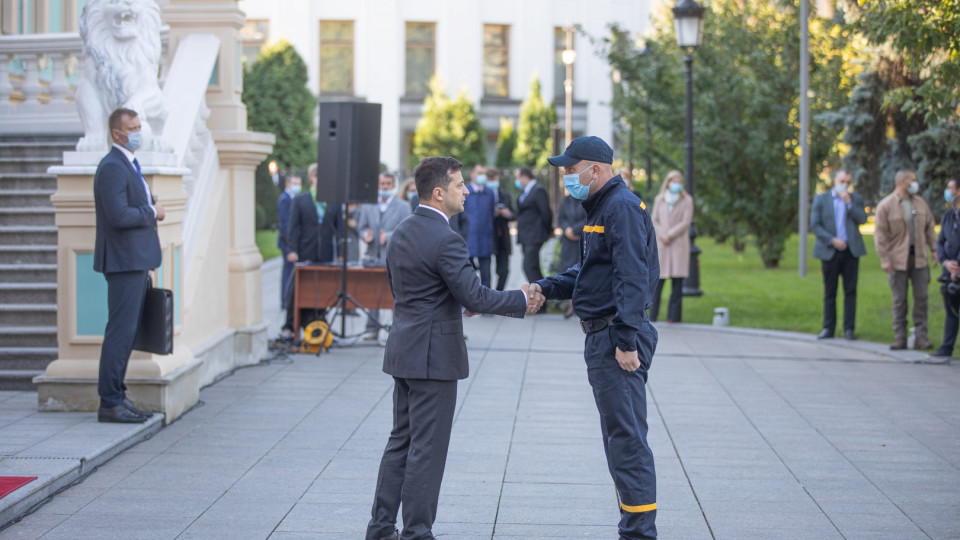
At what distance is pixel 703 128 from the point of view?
72.8 feet

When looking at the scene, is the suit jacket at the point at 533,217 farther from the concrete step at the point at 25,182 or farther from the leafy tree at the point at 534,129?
the leafy tree at the point at 534,129

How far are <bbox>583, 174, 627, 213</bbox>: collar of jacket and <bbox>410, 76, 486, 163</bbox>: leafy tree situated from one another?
39585mm

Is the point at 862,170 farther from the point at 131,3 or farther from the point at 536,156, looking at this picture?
the point at 536,156

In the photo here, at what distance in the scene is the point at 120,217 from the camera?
8.01 m

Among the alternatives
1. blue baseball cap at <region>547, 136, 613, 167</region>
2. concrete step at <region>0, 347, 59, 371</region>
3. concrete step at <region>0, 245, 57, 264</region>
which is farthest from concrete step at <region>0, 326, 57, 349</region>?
blue baseball cap at <region>547, 136, 613, 167</region>

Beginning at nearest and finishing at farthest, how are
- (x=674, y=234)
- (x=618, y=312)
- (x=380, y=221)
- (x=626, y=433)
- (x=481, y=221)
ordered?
1. (x=618, y=312)
2. (x=626, y=433)
3. (x=380, y=221)
4. (x=674, y=234)
5. (x=481, y=221)

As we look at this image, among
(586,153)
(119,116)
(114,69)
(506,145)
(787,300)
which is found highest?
(506,145)

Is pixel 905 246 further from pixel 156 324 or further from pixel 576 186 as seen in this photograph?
pixel 156 324

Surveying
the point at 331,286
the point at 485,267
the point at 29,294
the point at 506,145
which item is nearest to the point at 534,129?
the point at 506,145

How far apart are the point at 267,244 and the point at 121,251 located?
2280 centimetres

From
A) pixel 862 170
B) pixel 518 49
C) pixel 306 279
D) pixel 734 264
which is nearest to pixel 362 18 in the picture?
pixel 518 49

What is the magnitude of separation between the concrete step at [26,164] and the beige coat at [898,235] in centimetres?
884

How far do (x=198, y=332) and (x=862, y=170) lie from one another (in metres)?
14.1

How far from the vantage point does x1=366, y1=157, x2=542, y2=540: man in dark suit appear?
18.1ft
